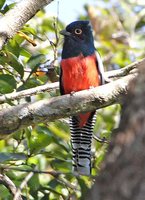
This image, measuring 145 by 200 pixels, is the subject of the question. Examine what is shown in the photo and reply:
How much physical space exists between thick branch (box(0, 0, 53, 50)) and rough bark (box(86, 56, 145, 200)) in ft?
7.29

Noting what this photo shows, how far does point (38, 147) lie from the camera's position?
4.27 metres

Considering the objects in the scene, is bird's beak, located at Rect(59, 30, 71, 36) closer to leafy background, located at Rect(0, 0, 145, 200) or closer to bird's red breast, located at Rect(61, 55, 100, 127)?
leafy background, located at Rect(0, 0, 145, 200)

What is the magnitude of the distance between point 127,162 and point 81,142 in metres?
3.31

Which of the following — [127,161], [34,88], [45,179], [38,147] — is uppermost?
[127,161]

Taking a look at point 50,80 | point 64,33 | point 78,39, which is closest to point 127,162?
point 50,80

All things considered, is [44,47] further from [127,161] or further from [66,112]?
[127,161]

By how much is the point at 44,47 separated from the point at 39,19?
386 mm

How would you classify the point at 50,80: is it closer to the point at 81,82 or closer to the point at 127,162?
the point at 81,82

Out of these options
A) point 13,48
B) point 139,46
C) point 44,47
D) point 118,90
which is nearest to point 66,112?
point 118,90

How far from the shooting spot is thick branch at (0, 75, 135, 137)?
350 cm

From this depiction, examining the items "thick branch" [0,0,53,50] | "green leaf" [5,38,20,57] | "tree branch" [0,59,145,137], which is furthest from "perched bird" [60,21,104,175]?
"tree branch" [0,59,145,137]

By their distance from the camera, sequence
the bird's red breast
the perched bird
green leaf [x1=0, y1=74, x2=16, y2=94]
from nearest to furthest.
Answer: green leaf [x1=0, y1=74, x2=16, y2=94] < the perched bird < the bird's red breast

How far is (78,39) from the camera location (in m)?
5.92

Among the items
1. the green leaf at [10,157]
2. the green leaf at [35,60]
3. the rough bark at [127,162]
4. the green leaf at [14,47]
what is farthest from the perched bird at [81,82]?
the rough bark at [127,162]
